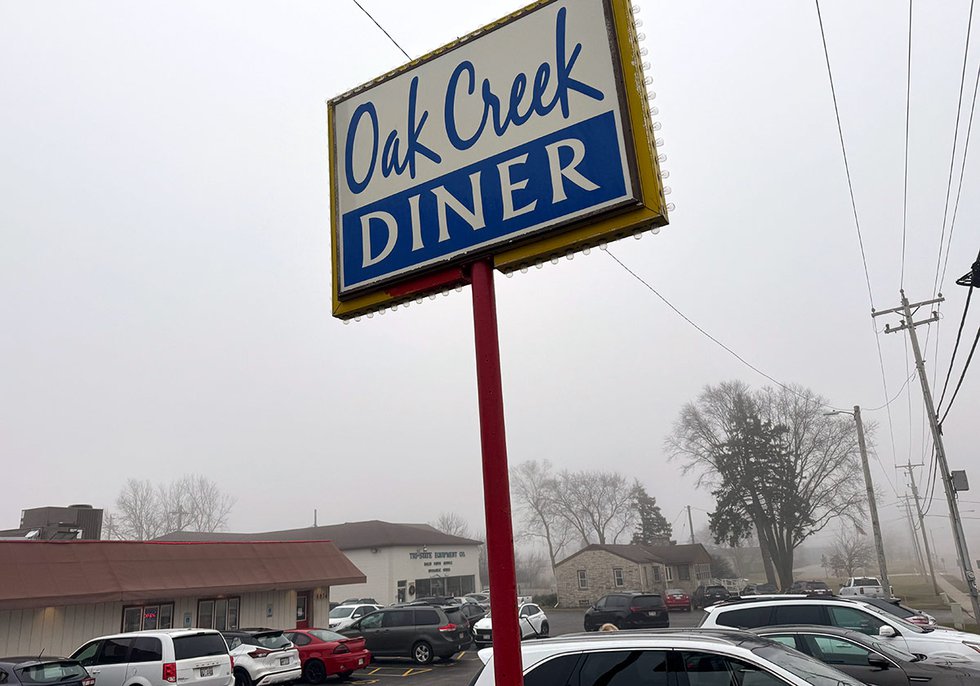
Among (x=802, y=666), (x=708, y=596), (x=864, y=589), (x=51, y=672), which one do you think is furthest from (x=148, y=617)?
(x=864, y=589)

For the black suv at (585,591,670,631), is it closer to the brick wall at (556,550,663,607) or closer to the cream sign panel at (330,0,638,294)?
the brick wall at (556,550,663,607)

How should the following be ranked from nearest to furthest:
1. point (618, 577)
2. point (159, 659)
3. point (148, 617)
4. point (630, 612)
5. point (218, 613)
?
point (159, 659) < point (148, 617) < point (218, 613) < point (630, 612) < point (618, 577)

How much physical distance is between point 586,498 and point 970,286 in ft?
237

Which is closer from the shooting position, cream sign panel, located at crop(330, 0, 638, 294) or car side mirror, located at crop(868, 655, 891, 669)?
cream sign panel, located at crop(330, 0, 638, 294)

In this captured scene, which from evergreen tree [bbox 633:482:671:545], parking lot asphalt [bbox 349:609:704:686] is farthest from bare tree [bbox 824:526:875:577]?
parking lot asphalt [bbox 349:609:704:686]

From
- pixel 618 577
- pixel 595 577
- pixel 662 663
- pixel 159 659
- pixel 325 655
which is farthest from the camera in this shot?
pixel 595 577

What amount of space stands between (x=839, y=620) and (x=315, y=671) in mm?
13536

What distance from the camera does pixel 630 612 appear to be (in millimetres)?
28688

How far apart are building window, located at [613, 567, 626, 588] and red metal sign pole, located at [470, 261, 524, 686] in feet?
180

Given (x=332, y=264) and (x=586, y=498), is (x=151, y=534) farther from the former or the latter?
(x=332, y=264)

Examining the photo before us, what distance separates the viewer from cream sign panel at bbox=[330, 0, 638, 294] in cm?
298

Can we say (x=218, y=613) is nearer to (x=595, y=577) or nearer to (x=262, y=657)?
(x=262, y=657)

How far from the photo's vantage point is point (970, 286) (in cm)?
1419

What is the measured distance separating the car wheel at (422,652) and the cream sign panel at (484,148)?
2076cm
